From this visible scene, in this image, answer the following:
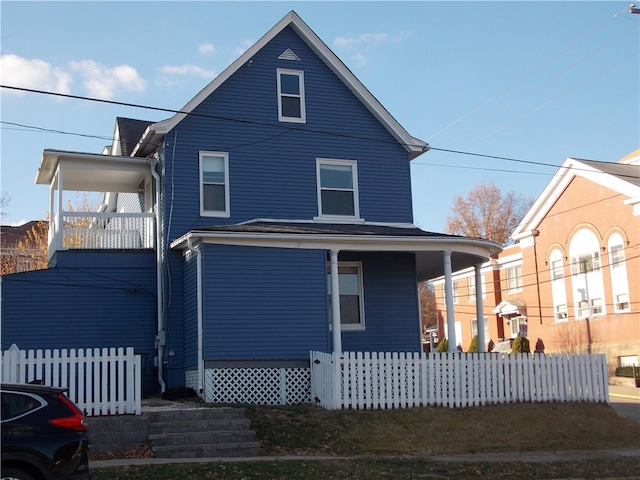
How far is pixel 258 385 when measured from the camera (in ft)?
63.1

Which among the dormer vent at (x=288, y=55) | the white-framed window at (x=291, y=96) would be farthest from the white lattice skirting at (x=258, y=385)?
the dormer vent at (x=288, y=55)

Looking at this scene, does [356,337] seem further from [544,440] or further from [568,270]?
[568,270]

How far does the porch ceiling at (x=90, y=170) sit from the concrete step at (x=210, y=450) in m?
10.4

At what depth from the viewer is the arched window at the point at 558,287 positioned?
43.5 metres

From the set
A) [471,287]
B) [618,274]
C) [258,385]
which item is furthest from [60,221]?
[471,287]

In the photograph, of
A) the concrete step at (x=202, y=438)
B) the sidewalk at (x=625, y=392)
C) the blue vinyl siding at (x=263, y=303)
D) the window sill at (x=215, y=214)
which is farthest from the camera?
the sidewalk at (x=625, y=392)

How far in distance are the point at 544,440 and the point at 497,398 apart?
6.49 ft

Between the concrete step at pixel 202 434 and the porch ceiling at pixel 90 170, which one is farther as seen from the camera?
the porch ceiling at pixel 90 170

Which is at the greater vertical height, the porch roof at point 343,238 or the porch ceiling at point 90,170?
the porch ceiling at point 90,170

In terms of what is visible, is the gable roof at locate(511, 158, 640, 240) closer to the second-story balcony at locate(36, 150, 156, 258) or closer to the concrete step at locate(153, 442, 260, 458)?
the second-story balcony at locate(36, 150, 156, 258)

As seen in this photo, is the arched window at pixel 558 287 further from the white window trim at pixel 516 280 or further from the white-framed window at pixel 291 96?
the white-framed window at pixel 291 96

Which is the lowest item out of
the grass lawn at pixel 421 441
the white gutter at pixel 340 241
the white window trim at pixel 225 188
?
the grass lawn at pixel 421 441

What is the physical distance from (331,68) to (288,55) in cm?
134

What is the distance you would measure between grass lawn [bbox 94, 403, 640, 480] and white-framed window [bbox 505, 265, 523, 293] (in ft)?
99.0
